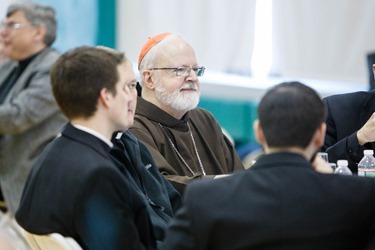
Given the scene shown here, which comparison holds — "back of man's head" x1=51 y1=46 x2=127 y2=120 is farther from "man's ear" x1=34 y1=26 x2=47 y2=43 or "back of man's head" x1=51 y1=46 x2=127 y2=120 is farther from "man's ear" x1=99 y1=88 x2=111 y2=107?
"man's ear" x1=34 y1=26 x2=47 y2=43

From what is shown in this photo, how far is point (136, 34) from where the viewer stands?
28.8 ft

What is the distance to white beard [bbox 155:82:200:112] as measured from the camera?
15.4 ft

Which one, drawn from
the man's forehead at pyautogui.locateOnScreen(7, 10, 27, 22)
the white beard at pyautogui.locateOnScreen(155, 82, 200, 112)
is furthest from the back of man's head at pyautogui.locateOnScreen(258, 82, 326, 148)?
the man's forehead at pyautogui.locateOnScreen(7, 10, 27, 22)

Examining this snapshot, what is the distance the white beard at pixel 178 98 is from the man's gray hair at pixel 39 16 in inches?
87.3

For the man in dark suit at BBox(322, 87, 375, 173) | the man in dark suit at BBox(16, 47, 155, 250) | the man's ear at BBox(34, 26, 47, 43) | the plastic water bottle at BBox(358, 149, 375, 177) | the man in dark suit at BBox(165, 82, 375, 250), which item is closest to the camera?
the man in dark suit at BBox(165, 82, 375, 250)

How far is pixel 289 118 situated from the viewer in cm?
283

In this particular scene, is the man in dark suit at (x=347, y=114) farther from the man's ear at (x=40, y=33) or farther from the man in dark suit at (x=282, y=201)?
the man's ear at (x=40, y=33)

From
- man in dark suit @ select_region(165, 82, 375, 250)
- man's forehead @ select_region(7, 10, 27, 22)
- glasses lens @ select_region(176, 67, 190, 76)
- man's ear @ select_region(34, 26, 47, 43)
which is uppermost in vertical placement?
man in dark suit @ select_region(165, 82, 375, 250)

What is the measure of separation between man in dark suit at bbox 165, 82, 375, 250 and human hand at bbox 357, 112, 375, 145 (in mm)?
1326

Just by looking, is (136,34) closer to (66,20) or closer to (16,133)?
(66,20)

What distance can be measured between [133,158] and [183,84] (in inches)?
40.4

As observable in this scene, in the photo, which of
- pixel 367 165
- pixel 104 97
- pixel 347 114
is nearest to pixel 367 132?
pixel 367 165

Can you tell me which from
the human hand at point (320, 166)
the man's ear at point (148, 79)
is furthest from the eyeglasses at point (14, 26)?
the human hand at point (320, 166)

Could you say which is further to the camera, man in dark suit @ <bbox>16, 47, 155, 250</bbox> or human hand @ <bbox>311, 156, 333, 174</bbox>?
man in dark suit @ <bbox>16, 47, 155, 250</bbox>
